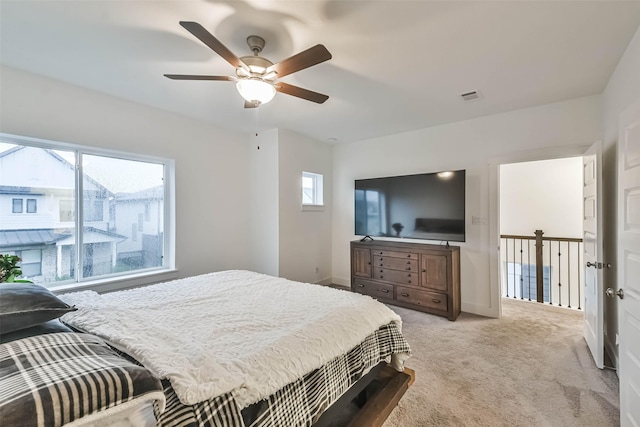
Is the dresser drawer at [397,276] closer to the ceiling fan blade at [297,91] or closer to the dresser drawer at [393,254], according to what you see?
the dresser drawer at [393,254]

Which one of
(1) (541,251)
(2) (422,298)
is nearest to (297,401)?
(2) (422,298)

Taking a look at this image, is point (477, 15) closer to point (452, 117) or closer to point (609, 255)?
point (452, 117)

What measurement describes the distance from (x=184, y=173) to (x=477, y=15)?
3.35m

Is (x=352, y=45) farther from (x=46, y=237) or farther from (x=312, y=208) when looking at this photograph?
(x=46, y=237)

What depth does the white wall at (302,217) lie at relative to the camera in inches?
158

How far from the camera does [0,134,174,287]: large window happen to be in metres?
2.44

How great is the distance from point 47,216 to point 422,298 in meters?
4.23

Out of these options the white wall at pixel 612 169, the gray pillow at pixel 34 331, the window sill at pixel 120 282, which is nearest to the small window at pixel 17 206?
the window sill at pixel 120 282

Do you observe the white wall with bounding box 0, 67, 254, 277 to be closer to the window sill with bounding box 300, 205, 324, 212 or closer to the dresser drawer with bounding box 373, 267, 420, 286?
the window sill with bounding box 300, 205, 324, 212

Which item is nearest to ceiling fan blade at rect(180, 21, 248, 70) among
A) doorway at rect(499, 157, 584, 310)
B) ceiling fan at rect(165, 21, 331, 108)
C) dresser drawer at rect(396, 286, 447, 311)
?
ceiling fan at rect(165, 21, 331, 108)

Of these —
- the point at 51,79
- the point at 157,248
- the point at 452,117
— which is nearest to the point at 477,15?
the point at 452,117

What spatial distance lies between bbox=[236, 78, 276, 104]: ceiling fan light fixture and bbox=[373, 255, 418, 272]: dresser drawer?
2.77m

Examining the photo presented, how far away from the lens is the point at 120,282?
9.50ft

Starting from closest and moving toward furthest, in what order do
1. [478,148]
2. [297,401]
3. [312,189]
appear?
[297,401] → [478,148] → [312,189]
